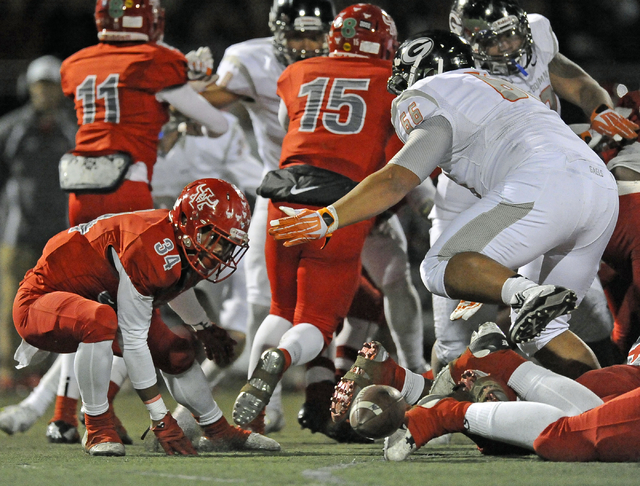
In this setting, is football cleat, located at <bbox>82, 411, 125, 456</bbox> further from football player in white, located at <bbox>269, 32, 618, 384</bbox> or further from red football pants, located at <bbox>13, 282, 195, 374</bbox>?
football player in white, located at <bbox>269, 32, 618, 384</bbox>

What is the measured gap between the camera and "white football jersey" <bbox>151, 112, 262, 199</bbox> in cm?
614

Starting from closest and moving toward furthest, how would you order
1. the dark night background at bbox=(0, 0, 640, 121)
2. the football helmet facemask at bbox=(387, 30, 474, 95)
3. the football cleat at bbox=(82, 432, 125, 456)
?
the football cleat at bbox=(82, 432, 125, 456), the football helmet facemask at bbox=(387, 30, 474, 95), the dark night background at bbox=(0, 0, 640, 121)

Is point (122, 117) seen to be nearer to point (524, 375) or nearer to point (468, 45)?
point (468, 45)

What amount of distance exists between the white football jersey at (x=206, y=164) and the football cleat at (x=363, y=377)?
3093 mm

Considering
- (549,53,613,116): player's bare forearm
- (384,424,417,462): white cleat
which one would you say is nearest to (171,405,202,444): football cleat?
(384,424,417,462): white cleat

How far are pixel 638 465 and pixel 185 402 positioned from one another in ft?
5.74

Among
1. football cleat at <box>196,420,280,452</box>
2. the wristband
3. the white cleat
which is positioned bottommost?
football cleat at <box>196,420,280,452</box>

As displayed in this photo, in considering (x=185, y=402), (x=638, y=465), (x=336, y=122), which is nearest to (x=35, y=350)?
(x=185, y=402)

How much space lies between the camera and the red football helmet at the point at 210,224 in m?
3.44

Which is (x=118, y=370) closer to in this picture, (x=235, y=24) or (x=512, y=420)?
(x=512, y=420)

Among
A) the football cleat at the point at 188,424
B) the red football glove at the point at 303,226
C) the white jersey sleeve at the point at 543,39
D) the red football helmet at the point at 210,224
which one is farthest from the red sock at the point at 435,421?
the white jersey sleeve at the point at 543,39

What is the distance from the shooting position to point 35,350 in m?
3.76

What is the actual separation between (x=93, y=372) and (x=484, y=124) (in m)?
1.67

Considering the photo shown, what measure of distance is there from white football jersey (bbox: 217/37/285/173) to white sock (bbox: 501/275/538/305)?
2.32m
